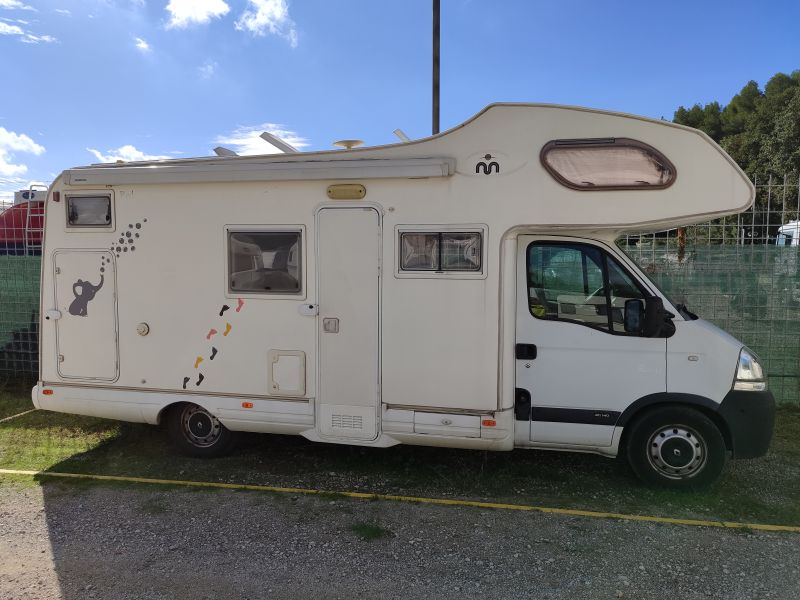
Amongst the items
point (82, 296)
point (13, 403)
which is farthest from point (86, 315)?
point (13, 403)

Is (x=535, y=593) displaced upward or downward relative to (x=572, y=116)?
downward

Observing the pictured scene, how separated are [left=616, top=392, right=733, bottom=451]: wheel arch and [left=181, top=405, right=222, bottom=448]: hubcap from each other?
3.52 metres

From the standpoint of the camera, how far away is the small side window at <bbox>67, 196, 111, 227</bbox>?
517 centimetres

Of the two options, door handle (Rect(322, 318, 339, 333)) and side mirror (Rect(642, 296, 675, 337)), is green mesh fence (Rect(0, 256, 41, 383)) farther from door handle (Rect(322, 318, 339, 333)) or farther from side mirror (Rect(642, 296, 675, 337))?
side mirror (Rect(642, 296, 675, 337))

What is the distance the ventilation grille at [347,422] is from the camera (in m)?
4.81

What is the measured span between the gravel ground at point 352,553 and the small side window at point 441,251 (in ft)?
6.12

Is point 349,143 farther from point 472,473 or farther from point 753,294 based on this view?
point 753,294

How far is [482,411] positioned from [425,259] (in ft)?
4.19

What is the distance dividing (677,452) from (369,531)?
8.13 feet

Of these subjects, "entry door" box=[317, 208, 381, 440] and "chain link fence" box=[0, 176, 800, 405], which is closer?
"entry door" box=[317, 208, 381, 440]

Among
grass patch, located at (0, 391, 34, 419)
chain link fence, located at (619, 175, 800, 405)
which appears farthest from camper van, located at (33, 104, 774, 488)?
grass patch, located at (0, 391, 34, 419)

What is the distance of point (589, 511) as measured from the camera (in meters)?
4.41

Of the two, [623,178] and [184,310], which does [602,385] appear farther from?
[184,310]

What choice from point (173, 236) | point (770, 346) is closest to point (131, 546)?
point (173, 236)
